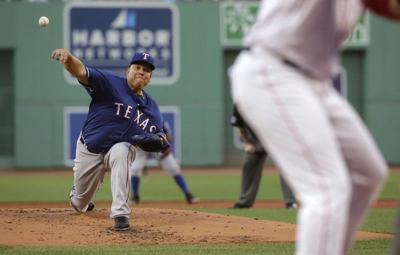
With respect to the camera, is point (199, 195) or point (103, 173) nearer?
point (103, 173)

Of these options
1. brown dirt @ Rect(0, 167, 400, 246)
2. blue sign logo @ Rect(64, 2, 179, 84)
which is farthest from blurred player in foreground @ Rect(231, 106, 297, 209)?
blue sign logo @ Rect(64, 2, 179, 84)

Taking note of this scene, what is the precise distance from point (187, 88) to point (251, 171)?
11075 millimetres

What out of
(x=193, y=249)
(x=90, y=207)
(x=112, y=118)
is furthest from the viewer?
(x=90, y=207)

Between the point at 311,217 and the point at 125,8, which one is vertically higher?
the point at 125,8

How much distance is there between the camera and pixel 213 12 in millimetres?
22094

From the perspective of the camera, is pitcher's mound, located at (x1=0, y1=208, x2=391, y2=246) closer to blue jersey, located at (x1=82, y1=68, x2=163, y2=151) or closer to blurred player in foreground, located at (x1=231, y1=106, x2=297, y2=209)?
blue jersey, located at (x1=82, y1=68, x2=163, y2=151)

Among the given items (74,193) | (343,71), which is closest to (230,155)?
(343,71)

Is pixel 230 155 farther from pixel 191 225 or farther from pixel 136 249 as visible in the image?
pixel 136 249

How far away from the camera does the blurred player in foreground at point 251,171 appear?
1098cm

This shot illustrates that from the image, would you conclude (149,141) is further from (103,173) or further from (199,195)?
(199,195)

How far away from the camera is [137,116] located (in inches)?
289

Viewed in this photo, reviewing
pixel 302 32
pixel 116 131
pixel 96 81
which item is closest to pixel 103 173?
pixel 116 131

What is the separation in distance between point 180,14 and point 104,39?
2.15m

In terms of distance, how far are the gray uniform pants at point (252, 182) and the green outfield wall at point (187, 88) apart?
10694mm
